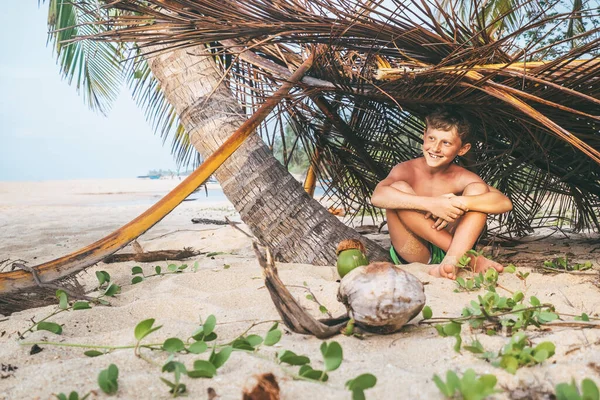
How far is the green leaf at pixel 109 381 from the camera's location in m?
0.95

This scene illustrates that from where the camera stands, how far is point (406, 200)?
2.28m

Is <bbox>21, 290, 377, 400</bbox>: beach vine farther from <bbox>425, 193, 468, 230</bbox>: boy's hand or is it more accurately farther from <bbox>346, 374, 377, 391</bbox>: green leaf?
<bbox>425, 193, 468, 230</bbox>: boy's hand

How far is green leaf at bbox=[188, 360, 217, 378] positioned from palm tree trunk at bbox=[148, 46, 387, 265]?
1.45 m

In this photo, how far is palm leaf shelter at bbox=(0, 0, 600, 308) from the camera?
5.92 ft

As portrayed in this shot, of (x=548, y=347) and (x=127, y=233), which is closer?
(x=548, y=347)

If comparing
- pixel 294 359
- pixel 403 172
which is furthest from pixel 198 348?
pixel 403 172

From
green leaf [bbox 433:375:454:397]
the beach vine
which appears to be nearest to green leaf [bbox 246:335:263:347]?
the beach vine

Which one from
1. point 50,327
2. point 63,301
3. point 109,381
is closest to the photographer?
point 109,381

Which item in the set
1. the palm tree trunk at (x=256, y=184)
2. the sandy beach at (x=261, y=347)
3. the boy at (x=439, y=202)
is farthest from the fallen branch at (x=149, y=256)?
the boy at (x=439, y=202)

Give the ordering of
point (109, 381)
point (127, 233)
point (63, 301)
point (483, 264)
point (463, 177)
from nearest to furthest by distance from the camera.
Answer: point (109, 381)
point (63, 301)
point (127, 233)
point (483, 264)
point (463, 177)

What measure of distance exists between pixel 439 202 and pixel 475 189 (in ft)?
0.68

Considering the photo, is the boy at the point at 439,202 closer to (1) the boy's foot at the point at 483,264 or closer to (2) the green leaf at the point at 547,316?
(1) the boy's foot at the point at 483,264

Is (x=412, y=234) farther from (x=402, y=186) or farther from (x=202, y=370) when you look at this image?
(x=202, y=370)

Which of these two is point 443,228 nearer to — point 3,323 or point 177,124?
point 3,323
